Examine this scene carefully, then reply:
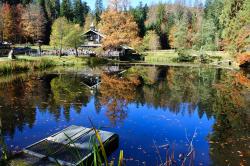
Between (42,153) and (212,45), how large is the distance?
62.9 m

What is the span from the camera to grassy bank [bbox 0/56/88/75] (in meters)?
32.1

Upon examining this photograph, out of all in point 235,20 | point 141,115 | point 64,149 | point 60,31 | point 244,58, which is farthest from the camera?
point 235,20

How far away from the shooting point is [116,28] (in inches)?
2327

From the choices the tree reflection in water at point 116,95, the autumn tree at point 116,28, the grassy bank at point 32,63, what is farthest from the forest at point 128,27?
the tree reflection in water at point 116,95

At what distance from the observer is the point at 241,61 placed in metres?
49.6

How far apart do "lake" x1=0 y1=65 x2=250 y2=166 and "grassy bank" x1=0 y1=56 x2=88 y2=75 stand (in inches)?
159

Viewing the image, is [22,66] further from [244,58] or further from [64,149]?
[244,58]

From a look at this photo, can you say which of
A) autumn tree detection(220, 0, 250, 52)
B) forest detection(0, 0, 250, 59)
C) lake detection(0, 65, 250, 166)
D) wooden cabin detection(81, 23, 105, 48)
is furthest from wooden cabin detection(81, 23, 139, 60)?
lake detection(0, 65, 250, 166)

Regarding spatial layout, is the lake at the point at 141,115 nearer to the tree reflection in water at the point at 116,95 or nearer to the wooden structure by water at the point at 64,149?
the tree reflection in water at the point at 116,95

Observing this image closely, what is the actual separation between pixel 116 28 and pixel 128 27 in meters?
2.35

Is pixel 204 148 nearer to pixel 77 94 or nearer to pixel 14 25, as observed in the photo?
pixel 77 94

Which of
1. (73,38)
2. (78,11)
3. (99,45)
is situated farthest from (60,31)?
(78,11)

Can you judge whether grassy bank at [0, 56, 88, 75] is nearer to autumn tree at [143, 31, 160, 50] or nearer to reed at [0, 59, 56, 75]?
reed at [0, 59, 56, 75]

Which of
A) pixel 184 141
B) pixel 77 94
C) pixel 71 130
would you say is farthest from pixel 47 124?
pixel 77 94
